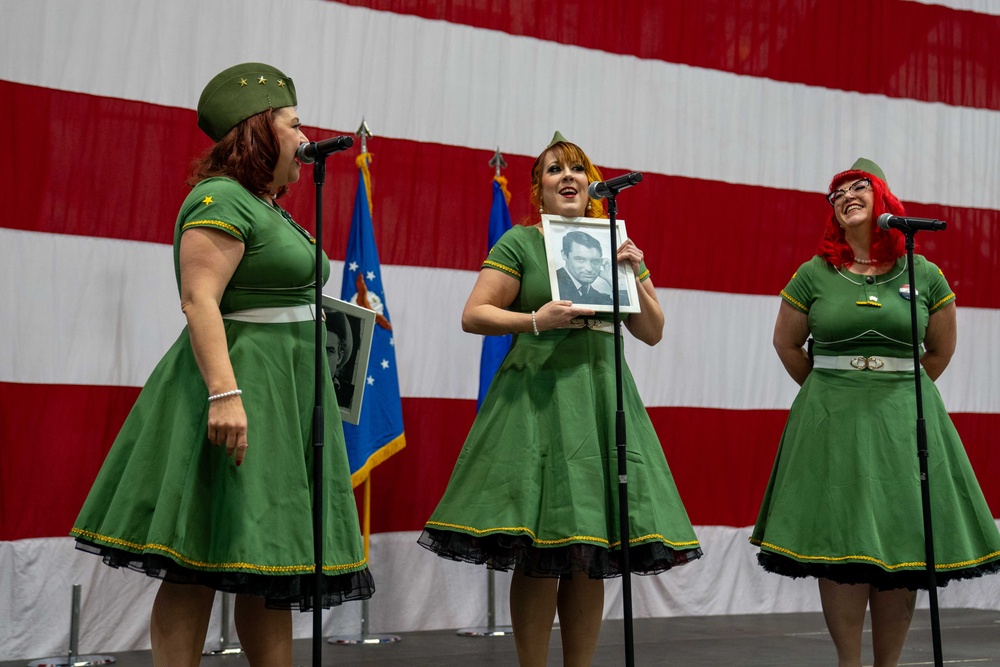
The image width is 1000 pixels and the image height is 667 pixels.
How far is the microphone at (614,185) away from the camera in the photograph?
2498 millimetres

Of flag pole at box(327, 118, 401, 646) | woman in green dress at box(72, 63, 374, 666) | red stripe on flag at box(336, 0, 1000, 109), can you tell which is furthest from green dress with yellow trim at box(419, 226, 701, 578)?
red stripe on flag at box(336, 0, 1000, 109)

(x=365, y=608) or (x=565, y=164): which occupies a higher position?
(x=565, y=164)

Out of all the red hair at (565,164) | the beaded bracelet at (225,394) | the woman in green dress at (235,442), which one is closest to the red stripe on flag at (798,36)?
the red hair at (565,164)

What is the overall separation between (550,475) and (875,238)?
121cm

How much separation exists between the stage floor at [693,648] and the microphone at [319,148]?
193 centimetres

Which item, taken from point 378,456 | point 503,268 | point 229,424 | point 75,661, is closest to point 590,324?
point 503,268

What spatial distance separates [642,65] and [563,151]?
2.12m

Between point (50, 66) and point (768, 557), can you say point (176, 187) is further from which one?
point (768, 557)

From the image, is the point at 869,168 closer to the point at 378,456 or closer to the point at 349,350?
the point at 349,350

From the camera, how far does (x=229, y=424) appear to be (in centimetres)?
202

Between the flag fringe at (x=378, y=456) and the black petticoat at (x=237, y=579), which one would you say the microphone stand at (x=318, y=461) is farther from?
the flag fringe at (x=378, y=456)

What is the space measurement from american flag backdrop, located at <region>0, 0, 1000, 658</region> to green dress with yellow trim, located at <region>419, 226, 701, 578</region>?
1484mm

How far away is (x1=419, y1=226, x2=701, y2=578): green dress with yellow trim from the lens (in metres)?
2.66

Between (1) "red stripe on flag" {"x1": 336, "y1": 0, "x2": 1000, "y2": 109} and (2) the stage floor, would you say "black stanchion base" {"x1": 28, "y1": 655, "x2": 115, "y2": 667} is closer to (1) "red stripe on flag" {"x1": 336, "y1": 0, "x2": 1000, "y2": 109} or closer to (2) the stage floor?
(2) the stage floor
